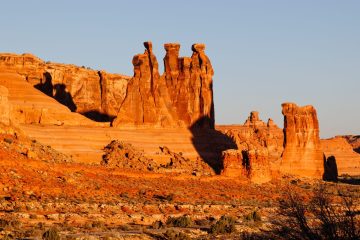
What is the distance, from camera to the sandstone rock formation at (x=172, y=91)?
90.3m

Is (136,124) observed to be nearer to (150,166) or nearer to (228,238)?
(150,166)

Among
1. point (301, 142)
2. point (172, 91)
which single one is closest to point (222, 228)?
point (172, 91)

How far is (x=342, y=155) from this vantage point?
165625mm

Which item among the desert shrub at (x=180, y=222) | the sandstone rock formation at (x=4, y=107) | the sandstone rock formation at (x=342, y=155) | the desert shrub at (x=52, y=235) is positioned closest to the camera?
the desert shrub at (x=52, y=235)

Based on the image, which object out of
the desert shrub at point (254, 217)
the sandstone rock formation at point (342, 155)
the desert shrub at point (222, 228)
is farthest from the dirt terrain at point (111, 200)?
the sandstone rock formation at point (342, 155)

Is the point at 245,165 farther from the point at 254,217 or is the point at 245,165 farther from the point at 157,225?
the point at 157,225

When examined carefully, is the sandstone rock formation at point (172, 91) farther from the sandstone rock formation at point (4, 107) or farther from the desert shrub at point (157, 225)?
the desert shrub at point (157, 225)

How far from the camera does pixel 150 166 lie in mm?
78125

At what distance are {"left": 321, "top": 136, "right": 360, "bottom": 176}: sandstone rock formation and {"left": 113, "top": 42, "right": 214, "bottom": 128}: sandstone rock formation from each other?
62.8 m

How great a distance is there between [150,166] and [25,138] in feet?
47.8

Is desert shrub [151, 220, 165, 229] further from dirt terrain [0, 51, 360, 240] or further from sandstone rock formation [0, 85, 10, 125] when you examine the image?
sandstone rock formation [0, 85, 10, 125]

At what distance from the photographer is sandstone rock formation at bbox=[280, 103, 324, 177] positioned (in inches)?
3855

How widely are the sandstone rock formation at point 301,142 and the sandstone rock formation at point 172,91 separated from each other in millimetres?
9013

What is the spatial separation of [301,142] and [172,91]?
1582 centimetres
